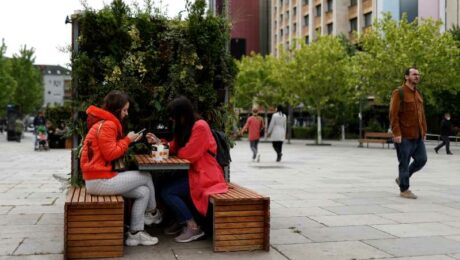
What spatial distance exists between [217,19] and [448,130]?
1876cm

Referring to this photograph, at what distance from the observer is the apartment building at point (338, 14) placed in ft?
138

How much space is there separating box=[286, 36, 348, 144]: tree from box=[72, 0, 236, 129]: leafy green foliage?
27258 mm

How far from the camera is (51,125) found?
2620 centimetres


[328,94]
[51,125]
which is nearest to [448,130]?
[328,94]

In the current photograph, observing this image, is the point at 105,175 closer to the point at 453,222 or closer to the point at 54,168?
the point at 453,222

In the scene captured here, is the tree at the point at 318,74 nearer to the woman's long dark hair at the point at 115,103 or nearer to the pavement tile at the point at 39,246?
the woman's long dark hair at the point at 115,103

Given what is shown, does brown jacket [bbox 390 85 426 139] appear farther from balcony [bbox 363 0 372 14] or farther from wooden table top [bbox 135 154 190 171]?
balcony [bbox 363 0 372 14]

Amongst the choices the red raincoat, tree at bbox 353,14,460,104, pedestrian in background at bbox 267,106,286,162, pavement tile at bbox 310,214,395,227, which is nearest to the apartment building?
tree at bbox 353,14,460,104

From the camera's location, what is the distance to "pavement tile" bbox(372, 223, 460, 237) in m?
6.00

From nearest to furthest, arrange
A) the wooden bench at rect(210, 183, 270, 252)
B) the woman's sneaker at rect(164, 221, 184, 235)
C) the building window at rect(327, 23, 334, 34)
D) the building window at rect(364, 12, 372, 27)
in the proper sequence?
the wooden bench at rect(210, 183, 270, 252), the woman's sneaker at rect(164, 221, 184, 235), the building window at rect(364, 12, 372, 27), the building window at rect(327, 23, 334, 34)

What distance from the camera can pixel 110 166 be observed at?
525 centimetres

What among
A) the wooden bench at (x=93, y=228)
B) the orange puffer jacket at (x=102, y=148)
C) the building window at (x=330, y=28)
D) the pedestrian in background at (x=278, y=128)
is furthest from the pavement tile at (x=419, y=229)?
the building window at (x=330, y=28)

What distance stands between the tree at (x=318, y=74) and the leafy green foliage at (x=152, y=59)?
2726cm

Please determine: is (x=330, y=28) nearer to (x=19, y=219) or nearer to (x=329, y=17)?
(x=329, y=17)
